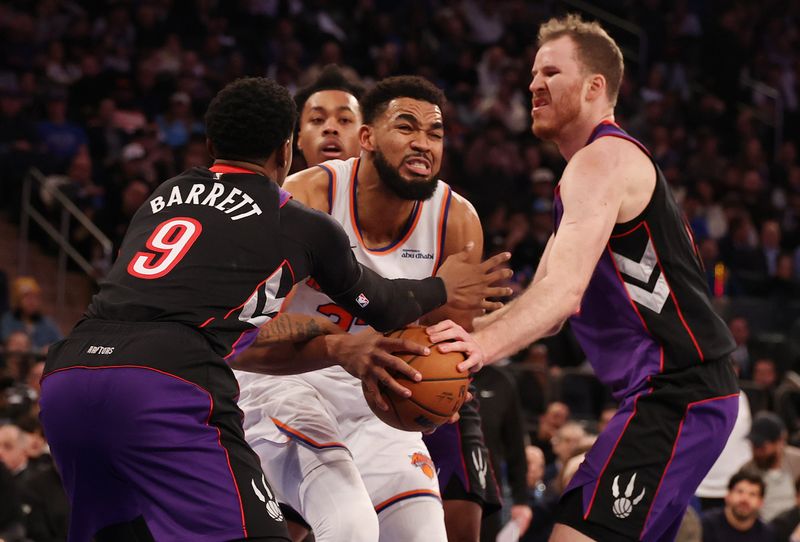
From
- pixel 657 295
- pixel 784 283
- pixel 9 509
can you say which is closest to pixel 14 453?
pixel 9 509

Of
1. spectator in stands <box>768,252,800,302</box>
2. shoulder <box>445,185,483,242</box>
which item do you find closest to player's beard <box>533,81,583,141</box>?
shoulder <box>445,185,483,242</box>

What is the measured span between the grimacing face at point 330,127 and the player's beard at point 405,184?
42.5 inches

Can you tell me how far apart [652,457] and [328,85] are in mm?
3214

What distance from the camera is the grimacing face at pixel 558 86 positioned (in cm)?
433

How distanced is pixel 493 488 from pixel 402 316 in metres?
1.68

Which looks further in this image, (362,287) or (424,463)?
(424,463)

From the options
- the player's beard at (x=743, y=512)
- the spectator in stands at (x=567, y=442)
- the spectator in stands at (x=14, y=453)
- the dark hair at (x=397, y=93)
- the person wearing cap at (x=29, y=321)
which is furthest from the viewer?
the person wearing cap at (x=29, y=321)

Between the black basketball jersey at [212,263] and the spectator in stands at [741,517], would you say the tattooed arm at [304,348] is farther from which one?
the spectator in stands at [741,517]

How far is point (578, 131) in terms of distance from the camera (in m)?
4.38

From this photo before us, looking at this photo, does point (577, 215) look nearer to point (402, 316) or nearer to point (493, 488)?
point (402, 316)

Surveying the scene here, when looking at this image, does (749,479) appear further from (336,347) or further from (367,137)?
(336,347)

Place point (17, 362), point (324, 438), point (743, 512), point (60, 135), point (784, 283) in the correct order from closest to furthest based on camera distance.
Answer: point (324, 438)
point (743, 512)
point (17, 362)
point (60, 135)
point (784, 283)

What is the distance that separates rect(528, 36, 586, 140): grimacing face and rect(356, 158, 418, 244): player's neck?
2.94 feet

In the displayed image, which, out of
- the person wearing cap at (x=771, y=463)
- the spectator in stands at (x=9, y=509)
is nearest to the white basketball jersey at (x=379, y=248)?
the spectator in stands at (x=9, y=509)
